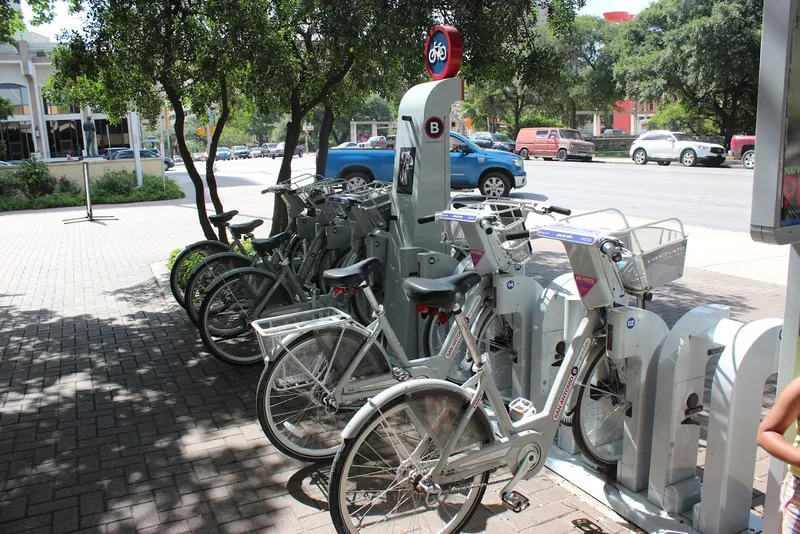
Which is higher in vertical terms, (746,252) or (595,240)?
(595,240)

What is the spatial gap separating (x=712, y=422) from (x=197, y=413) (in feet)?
10.7

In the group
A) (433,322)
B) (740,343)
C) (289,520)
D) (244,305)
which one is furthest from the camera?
(244,305)

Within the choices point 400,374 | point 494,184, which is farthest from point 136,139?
point 400,374

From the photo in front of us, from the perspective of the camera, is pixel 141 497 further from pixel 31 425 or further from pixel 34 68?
pixel 34 68

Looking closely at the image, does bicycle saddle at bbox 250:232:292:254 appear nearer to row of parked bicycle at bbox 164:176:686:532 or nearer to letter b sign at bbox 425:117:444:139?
row of parked bicycle at bbox 164:176:686:532

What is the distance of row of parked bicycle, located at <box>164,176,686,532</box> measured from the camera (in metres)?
2.97

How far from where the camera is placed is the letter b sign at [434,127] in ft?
17.1

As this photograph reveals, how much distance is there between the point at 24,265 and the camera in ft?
34.6

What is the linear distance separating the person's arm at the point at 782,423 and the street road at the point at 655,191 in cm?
1084

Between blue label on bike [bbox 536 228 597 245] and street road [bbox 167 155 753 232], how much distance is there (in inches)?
390

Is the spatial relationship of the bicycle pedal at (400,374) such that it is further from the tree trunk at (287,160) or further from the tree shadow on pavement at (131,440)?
the tree trunk at (287,160)

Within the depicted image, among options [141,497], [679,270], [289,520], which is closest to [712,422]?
[679,270]

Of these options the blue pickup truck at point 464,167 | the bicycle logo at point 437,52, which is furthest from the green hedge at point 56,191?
the bicycle logo at point 437,52

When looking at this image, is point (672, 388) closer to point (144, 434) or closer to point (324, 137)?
point (144, 434)
